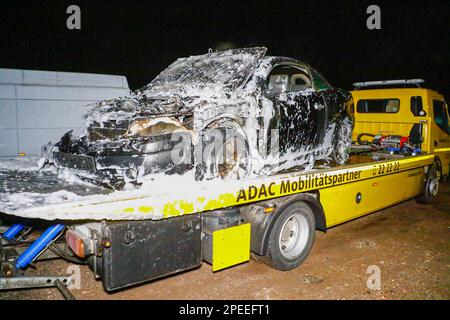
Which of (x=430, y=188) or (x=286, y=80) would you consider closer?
(x=286, y=80)

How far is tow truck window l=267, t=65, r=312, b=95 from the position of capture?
4.78m

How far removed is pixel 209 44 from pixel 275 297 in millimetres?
21506

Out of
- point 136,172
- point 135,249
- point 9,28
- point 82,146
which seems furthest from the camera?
point 9,28

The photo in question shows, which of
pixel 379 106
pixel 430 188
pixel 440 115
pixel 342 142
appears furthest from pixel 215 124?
pixel 440 115

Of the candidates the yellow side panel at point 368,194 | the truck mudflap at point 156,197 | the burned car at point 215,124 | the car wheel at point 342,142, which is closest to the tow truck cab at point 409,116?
the yellow side panel at point 368,194

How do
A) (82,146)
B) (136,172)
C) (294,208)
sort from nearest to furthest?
(136,172) < (82,146) < (294,208)

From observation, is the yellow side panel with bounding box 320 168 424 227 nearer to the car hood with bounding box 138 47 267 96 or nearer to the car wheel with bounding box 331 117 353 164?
the car wheel with bounding box 331 117 353 164

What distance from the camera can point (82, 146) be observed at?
12.4ft

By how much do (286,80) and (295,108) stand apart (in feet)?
1.52

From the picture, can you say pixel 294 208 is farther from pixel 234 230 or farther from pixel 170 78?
pixel 170 78

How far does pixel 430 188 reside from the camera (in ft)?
26.7

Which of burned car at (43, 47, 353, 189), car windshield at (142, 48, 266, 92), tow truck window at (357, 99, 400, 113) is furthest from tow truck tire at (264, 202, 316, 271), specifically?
tow truck window at (357, 99, 400, 113)

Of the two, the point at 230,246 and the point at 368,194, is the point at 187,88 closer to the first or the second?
the point at 230,246

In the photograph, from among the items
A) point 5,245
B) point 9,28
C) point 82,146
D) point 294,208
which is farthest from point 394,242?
point 9,28
